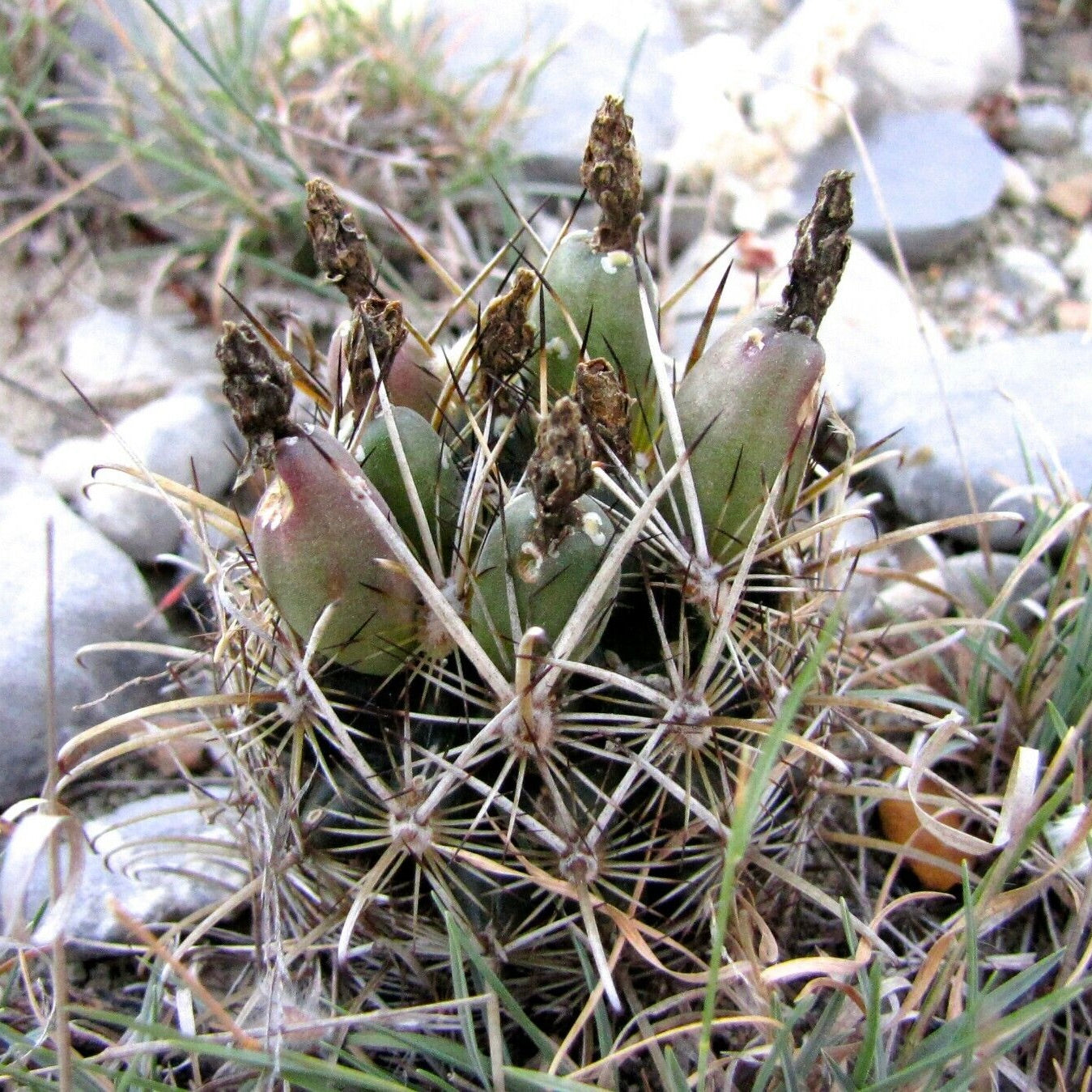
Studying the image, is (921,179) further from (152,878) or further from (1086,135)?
(152,878)

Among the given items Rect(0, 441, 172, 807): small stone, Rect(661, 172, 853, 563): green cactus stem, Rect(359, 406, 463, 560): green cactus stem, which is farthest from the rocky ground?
Rect(661, 172, 853, 563): green cactus stem

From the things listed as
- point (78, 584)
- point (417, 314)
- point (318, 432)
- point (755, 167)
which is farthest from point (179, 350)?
point (318, 432)

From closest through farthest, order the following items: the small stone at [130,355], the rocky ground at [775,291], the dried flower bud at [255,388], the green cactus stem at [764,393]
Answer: the dried flower bud at [255,388] < the green cactus stem at [764,393] < the rocky ground at [775,291] < the small stone at [130,355]

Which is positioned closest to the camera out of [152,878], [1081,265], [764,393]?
[764,393]

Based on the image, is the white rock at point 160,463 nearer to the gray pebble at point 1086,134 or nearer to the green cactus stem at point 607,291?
the green cactus stem at point 607,291

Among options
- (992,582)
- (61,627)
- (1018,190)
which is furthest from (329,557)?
(1018,190)

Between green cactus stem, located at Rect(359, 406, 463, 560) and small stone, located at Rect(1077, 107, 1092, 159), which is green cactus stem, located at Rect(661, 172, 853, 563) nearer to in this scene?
green cactus stem, located at Rect(359, 406, 463, 560)

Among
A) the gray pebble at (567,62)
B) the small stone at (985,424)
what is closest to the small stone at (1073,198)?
the small stone at (985,424)
